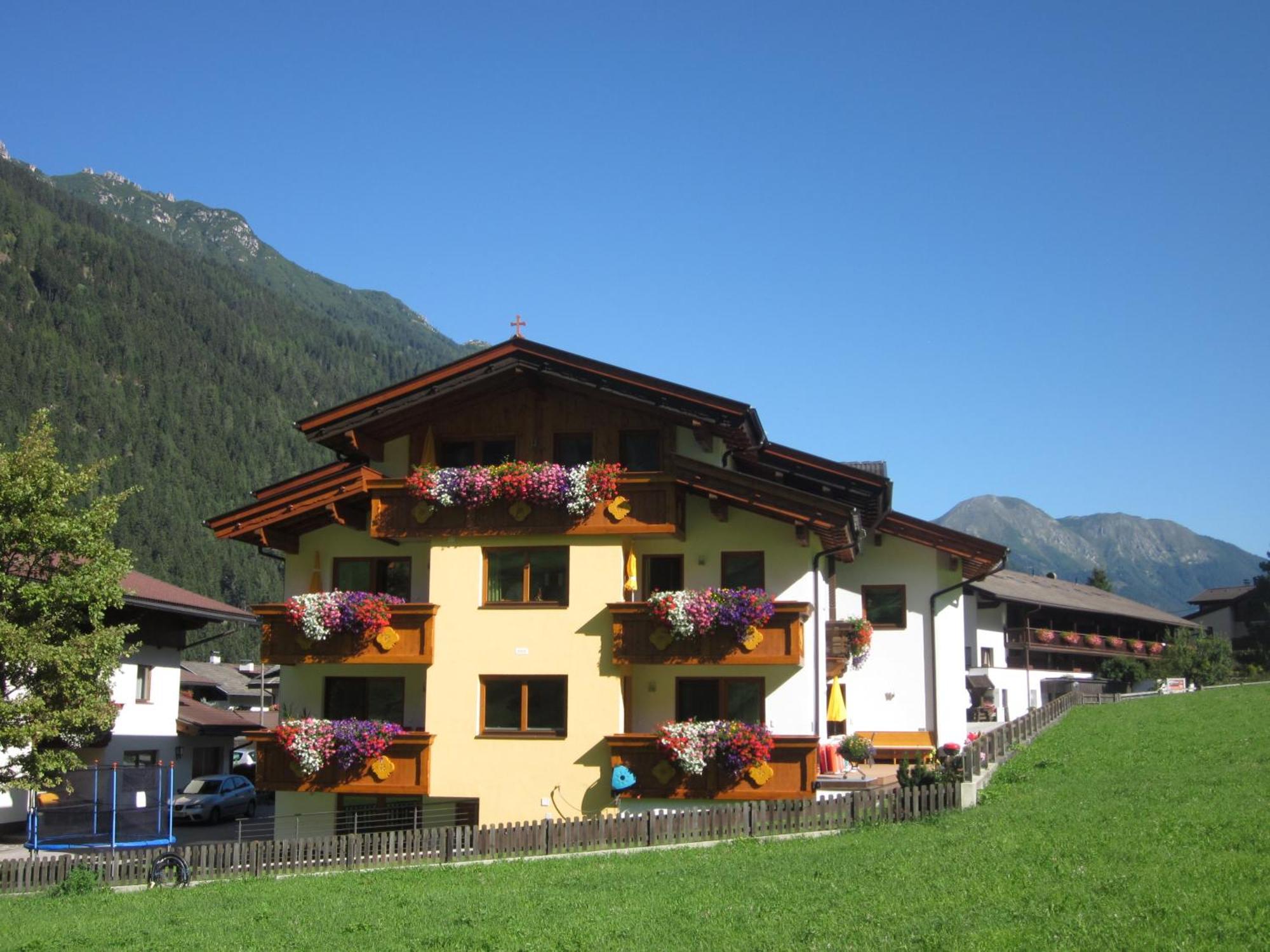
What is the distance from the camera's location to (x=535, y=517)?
88.2 ft

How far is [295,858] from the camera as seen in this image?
22359 millimetres

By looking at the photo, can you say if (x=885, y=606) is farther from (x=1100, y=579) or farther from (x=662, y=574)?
(x=1100, y=579)

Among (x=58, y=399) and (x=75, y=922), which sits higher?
(x=58, y=399)

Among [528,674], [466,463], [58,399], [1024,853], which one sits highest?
[58,399]

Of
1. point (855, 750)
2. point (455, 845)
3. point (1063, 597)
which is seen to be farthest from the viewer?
point (1063, 597)

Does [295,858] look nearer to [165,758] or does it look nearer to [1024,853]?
[1024,853]

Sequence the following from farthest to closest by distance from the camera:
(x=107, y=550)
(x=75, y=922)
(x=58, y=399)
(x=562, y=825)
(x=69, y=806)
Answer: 1. (x=58, y=399)
2. (x=107, y=550)
3. (x=69, y=806)
4. (x=562, y=825)
5. (x=75, y=922)

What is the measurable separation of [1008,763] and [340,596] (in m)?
14.2

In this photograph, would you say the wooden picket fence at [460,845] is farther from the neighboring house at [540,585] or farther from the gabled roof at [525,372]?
the gabled roof at [525,372]

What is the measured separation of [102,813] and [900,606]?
1868cm

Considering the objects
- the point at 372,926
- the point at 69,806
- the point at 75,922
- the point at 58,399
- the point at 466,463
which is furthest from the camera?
the point at 58,399

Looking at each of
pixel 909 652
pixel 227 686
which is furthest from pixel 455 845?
pixel 227 686

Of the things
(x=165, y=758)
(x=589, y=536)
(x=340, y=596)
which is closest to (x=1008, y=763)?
(x=589, y=536)

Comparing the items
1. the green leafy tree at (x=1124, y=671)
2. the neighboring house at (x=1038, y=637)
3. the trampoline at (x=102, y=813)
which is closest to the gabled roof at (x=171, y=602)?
the trampoline at (x=102, y=813)
